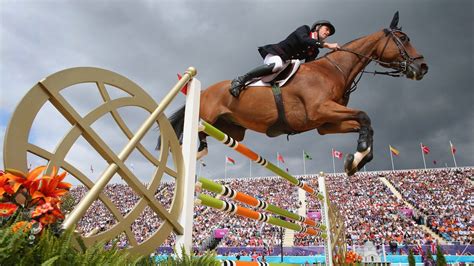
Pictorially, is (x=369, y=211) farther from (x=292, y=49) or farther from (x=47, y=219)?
(x=47, y=219)

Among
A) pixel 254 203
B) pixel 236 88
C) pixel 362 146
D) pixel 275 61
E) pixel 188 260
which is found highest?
pixel 275 61

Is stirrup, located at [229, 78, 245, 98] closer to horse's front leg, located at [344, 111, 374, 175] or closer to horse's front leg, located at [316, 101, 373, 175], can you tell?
horse's front leg, located at [316, 101, 373, 175]

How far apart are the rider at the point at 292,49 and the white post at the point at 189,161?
610 mm

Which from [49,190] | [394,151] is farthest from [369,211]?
[49,190]

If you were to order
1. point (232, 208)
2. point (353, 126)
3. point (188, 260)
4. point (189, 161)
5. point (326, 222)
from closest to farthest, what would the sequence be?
1. point (188, 260)
2. point (189, 161)
3. point (232, 208)
4. point (353, 126)
5. point (326, 222)

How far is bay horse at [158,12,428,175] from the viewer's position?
234 centimetres

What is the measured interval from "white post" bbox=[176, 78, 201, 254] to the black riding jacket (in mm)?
906

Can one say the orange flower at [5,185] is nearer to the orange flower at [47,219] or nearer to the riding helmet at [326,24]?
the orange flower at [47,219]

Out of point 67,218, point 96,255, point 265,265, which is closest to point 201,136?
point 265,265

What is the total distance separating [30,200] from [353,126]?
202cm

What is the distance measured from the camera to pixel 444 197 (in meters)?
20.7

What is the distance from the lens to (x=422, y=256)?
10.8 meters

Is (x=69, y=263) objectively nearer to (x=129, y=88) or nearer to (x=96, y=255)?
(x=96, y=255)

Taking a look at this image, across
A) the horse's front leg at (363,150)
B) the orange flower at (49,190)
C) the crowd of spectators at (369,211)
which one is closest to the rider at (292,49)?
the horse's front leg at (363,150)
